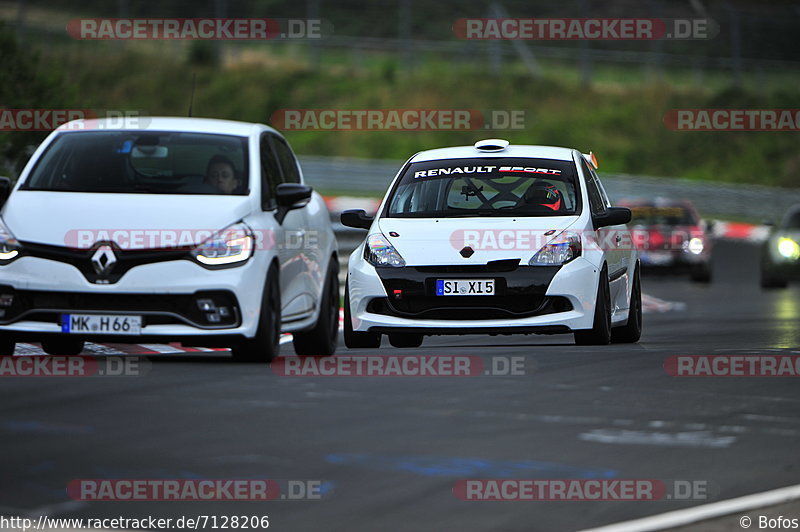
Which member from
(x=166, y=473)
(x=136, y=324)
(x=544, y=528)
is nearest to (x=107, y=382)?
(x=136, y=324)

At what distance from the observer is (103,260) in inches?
424

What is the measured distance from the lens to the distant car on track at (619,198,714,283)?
95.0ft

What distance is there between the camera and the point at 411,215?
42.2 ft

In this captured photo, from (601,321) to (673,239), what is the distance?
671 inches

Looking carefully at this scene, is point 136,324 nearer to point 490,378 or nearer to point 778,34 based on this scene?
point 490,378

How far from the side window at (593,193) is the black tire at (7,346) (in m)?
4.40

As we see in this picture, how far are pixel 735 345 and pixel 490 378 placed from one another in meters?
3.87

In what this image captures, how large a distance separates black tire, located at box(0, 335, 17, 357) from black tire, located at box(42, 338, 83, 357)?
335 millimetres

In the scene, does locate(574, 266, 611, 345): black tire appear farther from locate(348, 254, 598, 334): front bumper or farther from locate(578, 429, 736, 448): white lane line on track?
locate(578, 429, 736, 448): white lane line on track

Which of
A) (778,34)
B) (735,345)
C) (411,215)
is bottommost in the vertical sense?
(735,345)

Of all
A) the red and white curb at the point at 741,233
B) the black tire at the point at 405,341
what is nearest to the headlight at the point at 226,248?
the black tire at the point at 405,341

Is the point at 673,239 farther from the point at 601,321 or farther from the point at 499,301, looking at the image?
the point at 499,301

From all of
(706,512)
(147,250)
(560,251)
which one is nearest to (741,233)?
(560,251)

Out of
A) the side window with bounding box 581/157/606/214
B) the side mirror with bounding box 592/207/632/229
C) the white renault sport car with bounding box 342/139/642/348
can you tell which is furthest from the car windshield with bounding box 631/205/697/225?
the side mirror with bounding box 592/207/632/229
